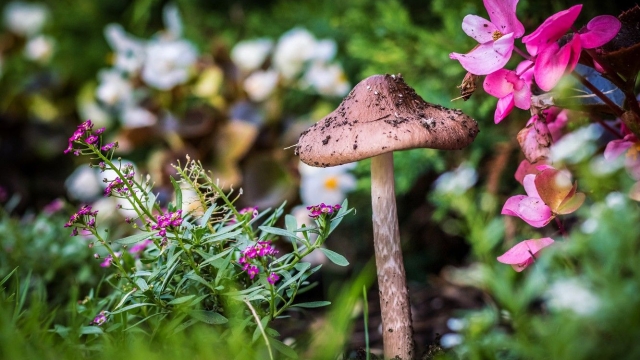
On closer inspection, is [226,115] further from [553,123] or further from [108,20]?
[108,20]

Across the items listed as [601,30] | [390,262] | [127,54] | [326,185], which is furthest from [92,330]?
[127,54]

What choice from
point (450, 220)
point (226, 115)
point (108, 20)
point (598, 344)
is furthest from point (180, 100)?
point (598, 344)

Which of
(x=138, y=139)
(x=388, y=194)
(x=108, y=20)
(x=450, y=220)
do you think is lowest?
(x=450, y=220)

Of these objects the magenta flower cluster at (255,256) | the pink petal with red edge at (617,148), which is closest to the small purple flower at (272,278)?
the magenta flower cluster at (255,256)

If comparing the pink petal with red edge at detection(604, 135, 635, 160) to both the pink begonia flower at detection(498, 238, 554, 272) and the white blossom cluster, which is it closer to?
the pink begonia flower at detection(498, 238, 554, 272)

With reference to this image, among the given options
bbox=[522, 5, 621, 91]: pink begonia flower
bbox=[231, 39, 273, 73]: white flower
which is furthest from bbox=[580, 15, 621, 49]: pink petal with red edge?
bbox=[231, 39, 273, 73]: white flower
